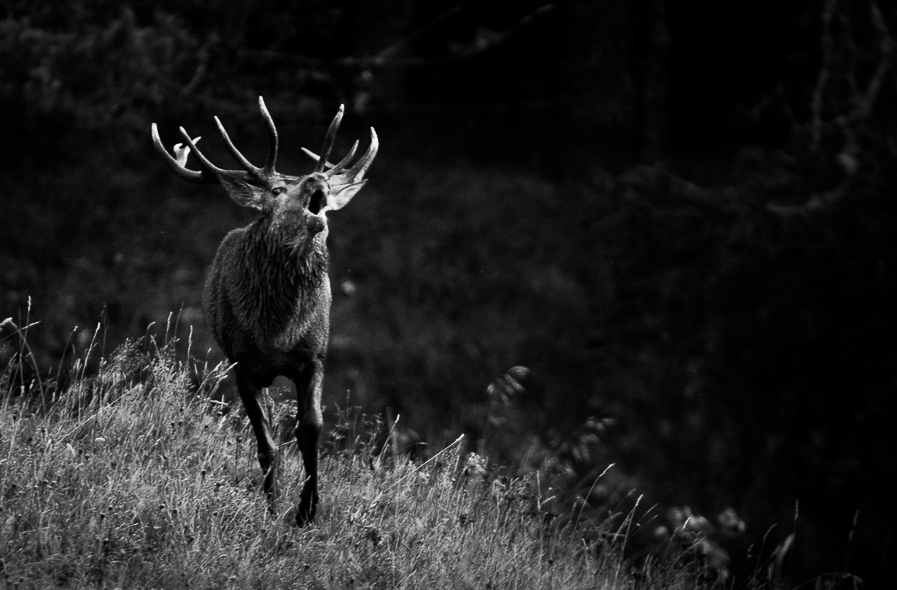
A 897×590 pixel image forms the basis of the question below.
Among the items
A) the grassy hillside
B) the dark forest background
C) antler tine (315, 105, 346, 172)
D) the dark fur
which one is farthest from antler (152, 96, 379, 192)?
the dark forest background

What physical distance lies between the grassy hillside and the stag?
0.26 metres

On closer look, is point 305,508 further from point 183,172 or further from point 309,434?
point 183,172

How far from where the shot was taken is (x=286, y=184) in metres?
4.39

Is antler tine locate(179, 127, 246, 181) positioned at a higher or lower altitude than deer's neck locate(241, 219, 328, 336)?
higher

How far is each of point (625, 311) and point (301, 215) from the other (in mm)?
6406

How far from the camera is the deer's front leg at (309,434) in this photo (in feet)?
14.0

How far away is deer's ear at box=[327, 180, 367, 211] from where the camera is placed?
4242 mm

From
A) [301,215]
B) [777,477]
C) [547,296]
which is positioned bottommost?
[777,477]

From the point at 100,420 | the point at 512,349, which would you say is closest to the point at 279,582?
the point at 100,420

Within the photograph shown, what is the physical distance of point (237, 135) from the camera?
38.6 ft

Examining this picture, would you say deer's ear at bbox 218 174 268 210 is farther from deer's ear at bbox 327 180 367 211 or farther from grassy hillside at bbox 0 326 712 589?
grassy hillside at bbox 0 326 712 589

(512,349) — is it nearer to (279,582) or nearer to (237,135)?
(237,135)

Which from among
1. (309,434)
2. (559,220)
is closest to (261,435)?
(309,434)

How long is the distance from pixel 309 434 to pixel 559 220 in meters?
8.36
